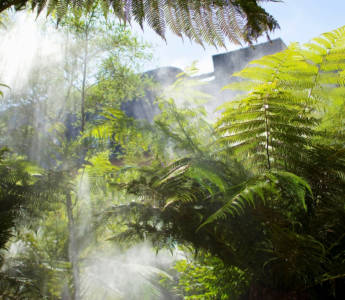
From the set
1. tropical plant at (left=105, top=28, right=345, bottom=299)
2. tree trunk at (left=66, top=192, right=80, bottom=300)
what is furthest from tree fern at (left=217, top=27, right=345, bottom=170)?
tree trunk at (left=66, top=192, right=80, bottom=300)

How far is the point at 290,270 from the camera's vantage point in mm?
451

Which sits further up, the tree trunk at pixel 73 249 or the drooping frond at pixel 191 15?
the drooping frond at pixel 191 15

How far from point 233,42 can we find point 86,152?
1.56m

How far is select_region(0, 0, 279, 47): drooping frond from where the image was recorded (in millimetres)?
461

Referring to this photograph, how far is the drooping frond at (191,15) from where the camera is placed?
1.51 ft

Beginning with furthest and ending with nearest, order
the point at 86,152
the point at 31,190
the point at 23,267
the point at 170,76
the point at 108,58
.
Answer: the point at 170,76
the point at 108,58
the point at 86,152
the point at 23,267
the point at 31,190

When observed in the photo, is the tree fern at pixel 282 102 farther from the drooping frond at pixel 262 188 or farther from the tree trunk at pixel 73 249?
the tree trunk at pixel 73 249

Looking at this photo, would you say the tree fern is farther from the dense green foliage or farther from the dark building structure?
the dark building structure

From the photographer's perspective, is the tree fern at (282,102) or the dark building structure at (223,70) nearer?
the tree fern at (282,102)

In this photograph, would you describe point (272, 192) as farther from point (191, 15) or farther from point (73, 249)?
point (73, 249)

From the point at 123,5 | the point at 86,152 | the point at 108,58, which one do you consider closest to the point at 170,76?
the point at 108,58

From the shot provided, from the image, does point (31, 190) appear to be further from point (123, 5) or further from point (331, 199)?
point (331, 199)

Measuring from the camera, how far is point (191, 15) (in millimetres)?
490

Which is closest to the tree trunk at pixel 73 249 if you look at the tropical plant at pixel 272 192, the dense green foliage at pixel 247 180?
the dense green foliage at pixel 247 180
